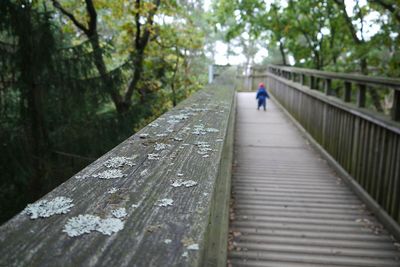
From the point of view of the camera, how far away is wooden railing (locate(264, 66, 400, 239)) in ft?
11.8

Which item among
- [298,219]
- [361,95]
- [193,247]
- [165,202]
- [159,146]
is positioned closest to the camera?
[193,247]

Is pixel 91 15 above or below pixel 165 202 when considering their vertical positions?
above

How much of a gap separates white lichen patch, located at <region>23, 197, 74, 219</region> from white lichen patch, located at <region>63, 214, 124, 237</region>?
77 millimetres

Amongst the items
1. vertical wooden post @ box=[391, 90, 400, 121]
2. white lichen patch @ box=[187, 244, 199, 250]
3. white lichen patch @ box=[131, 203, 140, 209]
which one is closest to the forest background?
vertical wooden post @ box=[391, 90, 400, 121]

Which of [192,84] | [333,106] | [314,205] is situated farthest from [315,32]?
[314,205]

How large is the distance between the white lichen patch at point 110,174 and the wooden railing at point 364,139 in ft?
9.60

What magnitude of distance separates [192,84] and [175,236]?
16.2 metres

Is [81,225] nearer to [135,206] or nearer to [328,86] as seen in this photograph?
[135,206]

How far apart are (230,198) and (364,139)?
1749 millimetres

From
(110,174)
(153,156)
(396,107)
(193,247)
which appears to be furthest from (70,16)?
(193,247)

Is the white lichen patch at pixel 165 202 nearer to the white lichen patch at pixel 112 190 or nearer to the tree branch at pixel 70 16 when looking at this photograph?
the white lichen patch at pixel 112 190

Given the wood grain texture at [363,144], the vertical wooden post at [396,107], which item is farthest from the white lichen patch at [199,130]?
the vertical wooden post at [396,107]

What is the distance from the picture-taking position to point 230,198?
14.6 ft

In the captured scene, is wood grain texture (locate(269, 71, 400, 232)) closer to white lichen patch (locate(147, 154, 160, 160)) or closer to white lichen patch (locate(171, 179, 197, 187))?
white lichen patch (locate(147, 154, 160, 160))
